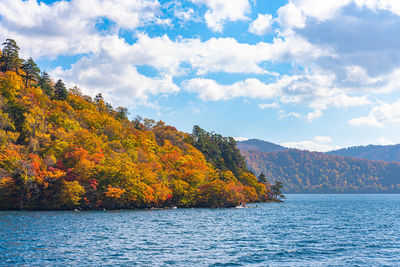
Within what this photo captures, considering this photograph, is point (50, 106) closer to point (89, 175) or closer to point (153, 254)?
point (89, 175)

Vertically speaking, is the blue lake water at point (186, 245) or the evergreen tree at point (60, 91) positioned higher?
the evergreen tree at point (60, 91)

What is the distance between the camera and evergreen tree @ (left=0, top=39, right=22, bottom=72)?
375ft

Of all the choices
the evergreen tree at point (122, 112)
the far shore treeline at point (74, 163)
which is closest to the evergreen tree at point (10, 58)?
the far shore treeline at point (74, 163)

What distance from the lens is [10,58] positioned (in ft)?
375

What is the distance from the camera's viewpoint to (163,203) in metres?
96.1

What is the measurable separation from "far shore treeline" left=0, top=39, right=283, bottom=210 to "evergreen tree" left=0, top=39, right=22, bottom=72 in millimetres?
344

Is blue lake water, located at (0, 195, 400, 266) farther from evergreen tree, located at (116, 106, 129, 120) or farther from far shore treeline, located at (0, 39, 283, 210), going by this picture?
evergreen tree, located at (116, 106, 129, 120)

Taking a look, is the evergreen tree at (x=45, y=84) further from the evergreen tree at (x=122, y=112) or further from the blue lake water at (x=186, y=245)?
the blue lake water at (x=186, y=245)

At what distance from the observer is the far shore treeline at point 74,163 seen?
243 ft

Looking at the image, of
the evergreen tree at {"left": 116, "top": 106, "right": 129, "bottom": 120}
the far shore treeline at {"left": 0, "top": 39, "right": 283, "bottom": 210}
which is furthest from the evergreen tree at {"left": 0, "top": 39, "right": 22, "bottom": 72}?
the evergreen tree at {"left": 116, "top": 106, "right": 129, "bottom": 120}

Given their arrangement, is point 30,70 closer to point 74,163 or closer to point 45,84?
point 45,84

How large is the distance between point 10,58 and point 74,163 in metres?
58.8

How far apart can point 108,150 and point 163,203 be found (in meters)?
23.2

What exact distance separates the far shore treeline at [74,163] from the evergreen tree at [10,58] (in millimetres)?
344
